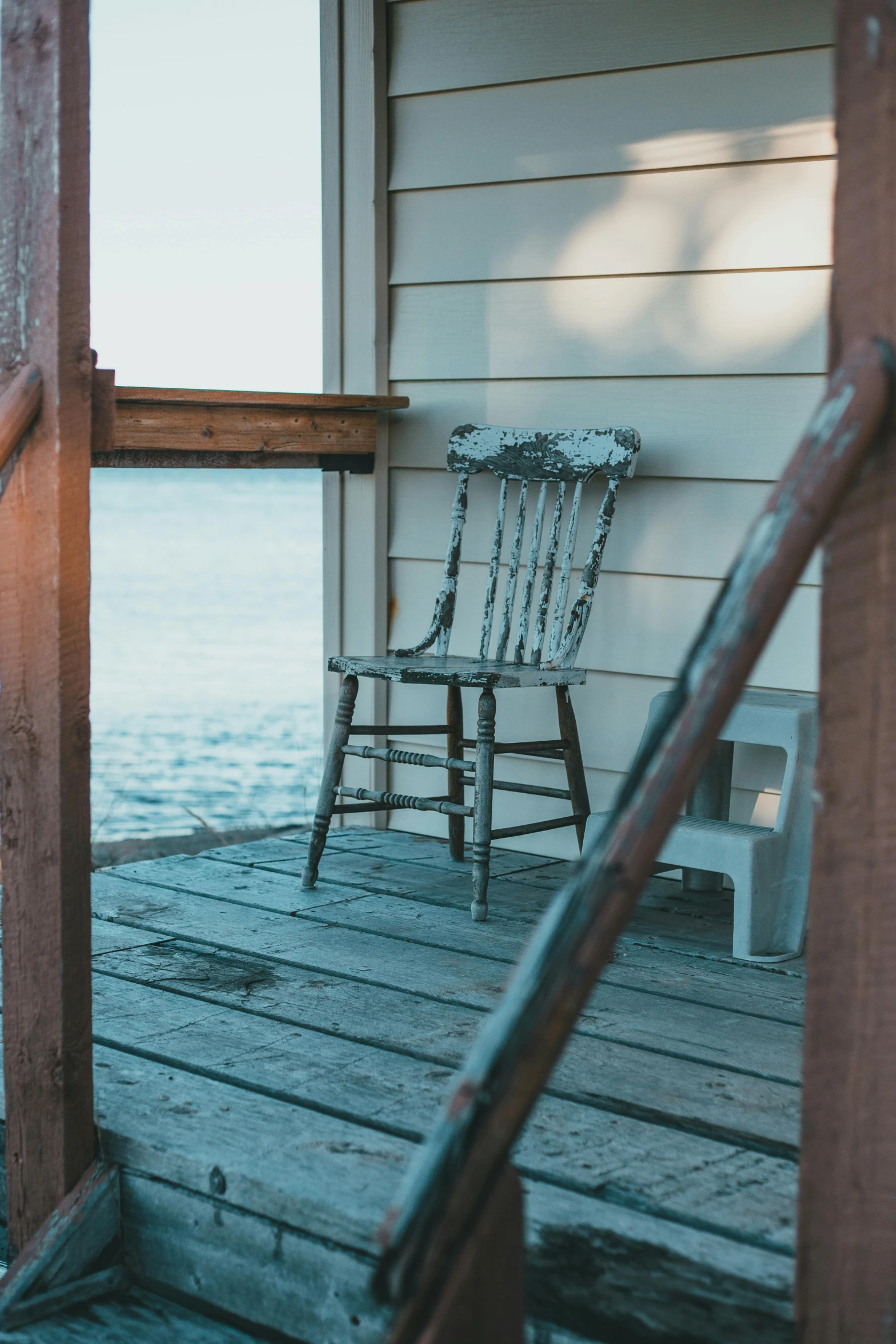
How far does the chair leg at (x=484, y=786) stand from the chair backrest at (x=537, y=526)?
211 mm

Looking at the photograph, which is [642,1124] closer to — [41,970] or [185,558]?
[41,970]

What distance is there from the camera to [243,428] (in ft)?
9.31

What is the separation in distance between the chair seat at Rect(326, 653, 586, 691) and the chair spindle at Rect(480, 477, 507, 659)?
0.13 m

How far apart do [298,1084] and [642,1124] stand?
425 millimetres

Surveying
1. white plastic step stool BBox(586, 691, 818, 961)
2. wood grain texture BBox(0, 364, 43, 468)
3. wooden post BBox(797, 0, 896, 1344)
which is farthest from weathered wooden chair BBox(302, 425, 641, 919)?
wooden post BBox(797, 0, 896, 1344)

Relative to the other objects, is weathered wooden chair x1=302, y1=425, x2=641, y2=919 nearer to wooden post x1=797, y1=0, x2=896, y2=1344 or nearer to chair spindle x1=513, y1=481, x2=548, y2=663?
chair spindle x1=513, y1=481, x2=548, y2=663

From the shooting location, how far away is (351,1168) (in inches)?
59.7

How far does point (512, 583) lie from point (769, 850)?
0.88 meters

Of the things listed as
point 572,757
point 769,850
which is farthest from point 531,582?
point 769,850

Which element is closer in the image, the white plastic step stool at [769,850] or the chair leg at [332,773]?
the white plastic step stool at [769,850]

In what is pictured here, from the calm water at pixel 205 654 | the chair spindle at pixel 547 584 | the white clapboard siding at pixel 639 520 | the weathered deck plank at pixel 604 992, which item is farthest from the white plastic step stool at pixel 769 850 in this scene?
the calm water at pixel 205 654

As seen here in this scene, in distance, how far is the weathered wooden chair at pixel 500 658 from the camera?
2.64 metres

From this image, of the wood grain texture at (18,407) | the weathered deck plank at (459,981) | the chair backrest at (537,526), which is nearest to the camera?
the wood grain texture at (18,407)

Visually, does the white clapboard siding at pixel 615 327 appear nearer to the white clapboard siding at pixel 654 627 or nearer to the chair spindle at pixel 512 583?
the chair spindle at pixel 512 583
